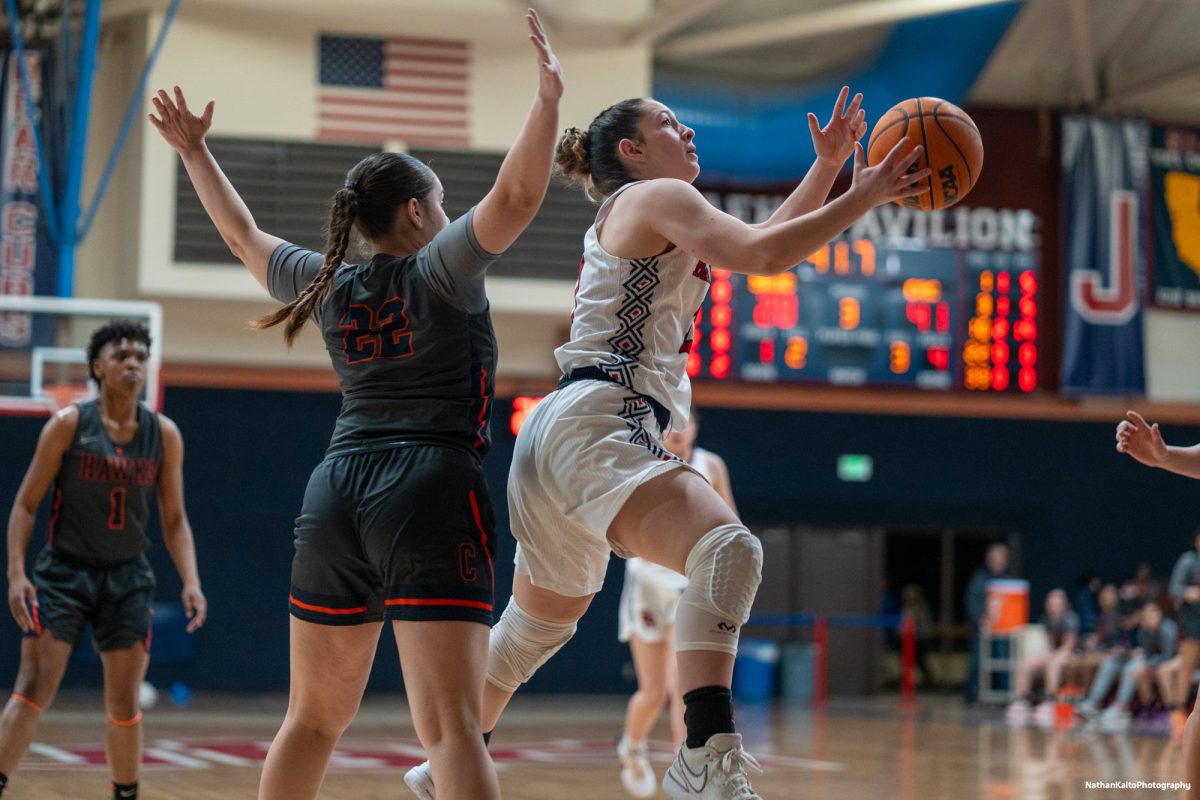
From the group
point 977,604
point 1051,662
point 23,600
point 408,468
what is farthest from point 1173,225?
point 408,468

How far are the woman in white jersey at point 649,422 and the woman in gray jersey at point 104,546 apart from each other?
1974 millimetres

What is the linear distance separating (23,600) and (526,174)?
3038mm

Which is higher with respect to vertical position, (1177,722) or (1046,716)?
(1177,722)

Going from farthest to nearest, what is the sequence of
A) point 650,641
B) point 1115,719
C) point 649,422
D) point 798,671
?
1. point 798,671
2. point 1115,719
3. point 650,641
4. point 649,422

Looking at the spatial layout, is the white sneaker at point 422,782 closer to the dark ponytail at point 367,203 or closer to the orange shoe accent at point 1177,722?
the dark ponytail at point 367,203

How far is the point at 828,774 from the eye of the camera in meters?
8.02

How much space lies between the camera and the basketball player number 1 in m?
5.36

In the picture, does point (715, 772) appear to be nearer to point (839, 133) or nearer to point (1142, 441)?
point (839, 133)

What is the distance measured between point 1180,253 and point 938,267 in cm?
341

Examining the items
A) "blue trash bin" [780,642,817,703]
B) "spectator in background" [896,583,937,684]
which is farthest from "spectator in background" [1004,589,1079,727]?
"blue trash bin" [780,642,817,703]

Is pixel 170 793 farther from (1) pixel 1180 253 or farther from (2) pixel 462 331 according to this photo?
(1) pixel 1180 253

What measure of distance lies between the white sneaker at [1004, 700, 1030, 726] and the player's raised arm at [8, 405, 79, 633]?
33.4 ft

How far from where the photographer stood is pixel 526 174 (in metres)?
2.99

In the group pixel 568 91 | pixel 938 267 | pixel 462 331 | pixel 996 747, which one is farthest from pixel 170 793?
pixel 938 267
